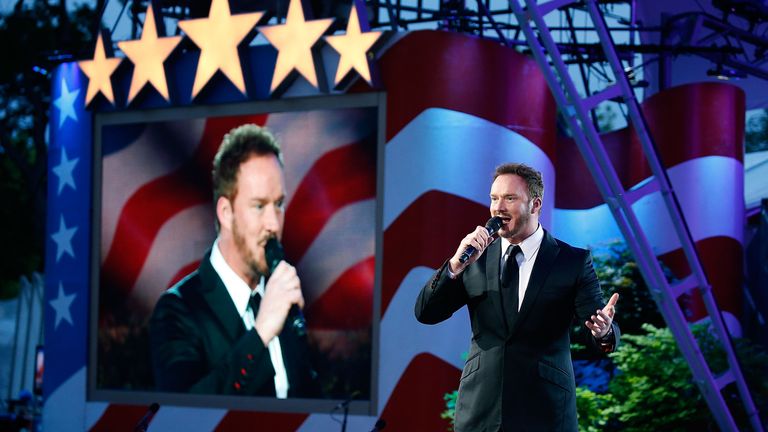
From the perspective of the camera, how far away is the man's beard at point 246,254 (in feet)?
36.4

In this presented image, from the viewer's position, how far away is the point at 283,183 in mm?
11055

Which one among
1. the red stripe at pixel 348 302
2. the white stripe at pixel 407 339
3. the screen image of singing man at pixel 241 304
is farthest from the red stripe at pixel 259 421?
the red stripe at pixel 348 302

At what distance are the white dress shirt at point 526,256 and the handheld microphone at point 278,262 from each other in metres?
7.04

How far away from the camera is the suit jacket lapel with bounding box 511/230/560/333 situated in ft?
12.8

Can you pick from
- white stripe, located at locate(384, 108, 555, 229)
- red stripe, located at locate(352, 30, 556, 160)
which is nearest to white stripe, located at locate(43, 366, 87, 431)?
white stripe, located at locate(384, 108, 555, 229)

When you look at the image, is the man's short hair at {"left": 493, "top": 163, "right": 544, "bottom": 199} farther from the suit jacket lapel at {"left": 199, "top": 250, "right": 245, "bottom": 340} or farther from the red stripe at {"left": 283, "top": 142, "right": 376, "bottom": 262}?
the suit jacket lapel at {"left": 199, "top": 250, "right": 245, "bottom": 340}

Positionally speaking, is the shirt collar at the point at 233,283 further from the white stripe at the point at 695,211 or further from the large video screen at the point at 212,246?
the white stripe at the point at 695,211

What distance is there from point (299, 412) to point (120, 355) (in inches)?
91.9

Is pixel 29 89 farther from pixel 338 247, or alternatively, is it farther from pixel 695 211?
pixel 695 211

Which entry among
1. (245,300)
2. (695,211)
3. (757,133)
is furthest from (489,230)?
(757,133)

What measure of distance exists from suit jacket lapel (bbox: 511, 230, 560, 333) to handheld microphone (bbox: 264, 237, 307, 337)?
23.2 ft

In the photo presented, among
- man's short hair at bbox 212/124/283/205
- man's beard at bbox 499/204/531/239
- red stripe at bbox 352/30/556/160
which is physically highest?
red stripe at bbox 352/30/556/160

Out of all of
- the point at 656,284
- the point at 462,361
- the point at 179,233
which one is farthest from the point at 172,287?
the point at 656,284

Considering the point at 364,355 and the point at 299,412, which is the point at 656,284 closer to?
the point at 364,355
